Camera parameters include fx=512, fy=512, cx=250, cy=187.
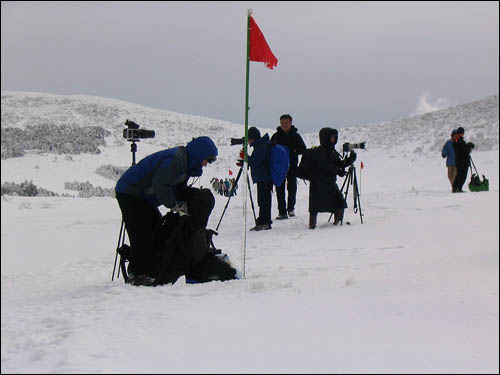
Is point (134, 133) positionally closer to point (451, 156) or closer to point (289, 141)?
point (289, 141)

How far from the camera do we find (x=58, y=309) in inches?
128

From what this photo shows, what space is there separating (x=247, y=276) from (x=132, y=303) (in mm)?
1299

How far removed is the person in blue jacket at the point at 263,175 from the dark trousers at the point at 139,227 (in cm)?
384

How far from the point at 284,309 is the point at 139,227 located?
179 centimetres

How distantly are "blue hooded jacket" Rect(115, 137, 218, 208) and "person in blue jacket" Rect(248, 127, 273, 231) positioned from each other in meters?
3.79

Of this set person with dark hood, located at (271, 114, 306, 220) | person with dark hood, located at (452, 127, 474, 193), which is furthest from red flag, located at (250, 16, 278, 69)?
person with dark hood, located at (452, 127, 474, 193)

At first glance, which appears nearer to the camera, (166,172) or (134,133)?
(166,172)

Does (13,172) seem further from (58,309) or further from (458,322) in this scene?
(458,322)

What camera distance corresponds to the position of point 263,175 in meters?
8.20

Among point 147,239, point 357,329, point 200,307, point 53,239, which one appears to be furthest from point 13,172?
point 357,329

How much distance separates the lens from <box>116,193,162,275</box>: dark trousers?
14.2ft

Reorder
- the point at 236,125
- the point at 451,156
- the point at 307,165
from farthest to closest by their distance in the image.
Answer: the point at 236,125 < the point at 451,156 < the point at 307,165

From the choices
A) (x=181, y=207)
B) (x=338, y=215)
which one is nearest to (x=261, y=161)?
(x=338, y=215)

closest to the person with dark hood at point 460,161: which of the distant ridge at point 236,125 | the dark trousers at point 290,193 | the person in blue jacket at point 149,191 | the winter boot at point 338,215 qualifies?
the dark trousers at point 290,193
